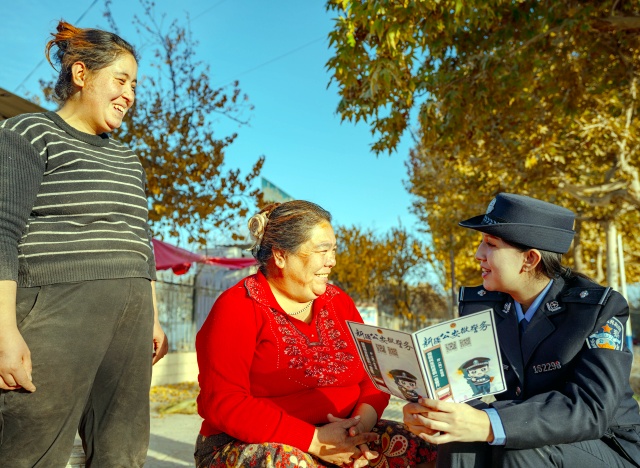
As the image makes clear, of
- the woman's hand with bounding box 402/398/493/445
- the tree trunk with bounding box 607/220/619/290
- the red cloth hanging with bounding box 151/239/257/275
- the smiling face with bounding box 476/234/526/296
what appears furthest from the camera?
the tree trunk with bounding box 607/220/619/290

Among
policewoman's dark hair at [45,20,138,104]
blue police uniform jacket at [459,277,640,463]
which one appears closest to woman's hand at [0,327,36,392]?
policewoman's dark hair at [45,20,138,104]

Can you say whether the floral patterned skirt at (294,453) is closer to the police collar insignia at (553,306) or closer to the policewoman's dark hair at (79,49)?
the police collar insignia at (553,306)

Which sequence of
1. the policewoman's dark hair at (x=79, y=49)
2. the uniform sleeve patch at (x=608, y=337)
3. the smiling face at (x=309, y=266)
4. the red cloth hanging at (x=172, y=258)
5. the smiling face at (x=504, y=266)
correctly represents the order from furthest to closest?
the red cloth hanging at (x=172, y=258) → the smiling face at (x=309, y=266) → the smiling face at (x=504, y=266) → the policewoman's dark hair at (x=79, y=49) → the uniform sleeve patch at (x=608, y=337)

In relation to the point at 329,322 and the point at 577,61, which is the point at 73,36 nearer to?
the point at 329,322

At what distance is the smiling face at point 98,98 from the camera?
7.70ft

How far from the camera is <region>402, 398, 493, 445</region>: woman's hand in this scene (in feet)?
6.59

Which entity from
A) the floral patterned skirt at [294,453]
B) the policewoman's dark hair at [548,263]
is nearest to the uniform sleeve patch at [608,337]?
the policewoman's dark hair at [548,263]

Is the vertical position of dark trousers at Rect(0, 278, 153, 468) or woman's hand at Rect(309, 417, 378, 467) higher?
dark trousers at Rect(0, 278, 153, 468)

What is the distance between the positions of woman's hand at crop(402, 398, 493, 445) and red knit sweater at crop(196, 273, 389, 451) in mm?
635

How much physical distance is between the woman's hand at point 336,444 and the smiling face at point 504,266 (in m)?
0.85

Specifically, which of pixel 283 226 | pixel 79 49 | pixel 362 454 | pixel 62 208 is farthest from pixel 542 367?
pixel 79 49

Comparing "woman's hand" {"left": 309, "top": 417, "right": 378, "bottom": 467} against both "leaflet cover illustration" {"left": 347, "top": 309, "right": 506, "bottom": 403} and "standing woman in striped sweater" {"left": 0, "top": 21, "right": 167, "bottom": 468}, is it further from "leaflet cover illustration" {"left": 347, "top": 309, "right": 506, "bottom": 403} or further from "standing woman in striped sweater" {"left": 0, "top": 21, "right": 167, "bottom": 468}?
"standing woman in striped sweater" {"left": 0, "top": 21, "right": 167, "bottom": 468}

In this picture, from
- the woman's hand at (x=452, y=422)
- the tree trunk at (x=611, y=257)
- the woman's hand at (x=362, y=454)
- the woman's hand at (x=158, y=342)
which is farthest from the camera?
the tree trunk at (x=611, y=257)

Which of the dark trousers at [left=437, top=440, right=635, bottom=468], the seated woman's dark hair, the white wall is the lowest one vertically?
the white wall
